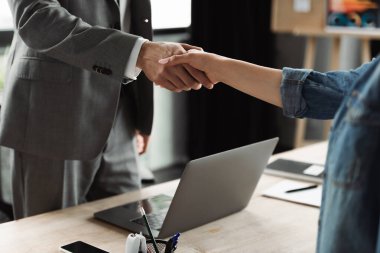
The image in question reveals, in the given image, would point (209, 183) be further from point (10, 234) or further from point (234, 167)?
point (10, 234)

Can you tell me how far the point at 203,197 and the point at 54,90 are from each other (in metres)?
0.64

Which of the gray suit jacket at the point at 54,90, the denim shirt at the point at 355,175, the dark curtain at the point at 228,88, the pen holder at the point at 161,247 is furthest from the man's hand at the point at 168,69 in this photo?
the dark curtain at the point at 228,88

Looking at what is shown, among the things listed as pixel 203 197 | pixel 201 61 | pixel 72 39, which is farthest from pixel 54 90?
pixel 203 197

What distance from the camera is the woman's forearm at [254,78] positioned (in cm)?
157

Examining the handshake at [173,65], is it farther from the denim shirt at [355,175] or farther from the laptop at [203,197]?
the denim shirt at [355,175]

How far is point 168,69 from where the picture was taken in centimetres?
188

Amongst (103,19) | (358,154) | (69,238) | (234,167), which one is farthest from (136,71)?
(358,154)

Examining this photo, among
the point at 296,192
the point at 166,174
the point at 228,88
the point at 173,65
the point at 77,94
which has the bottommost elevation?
the point at 166,174

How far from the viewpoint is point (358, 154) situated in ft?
3.10

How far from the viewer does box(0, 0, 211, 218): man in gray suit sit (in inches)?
73.1

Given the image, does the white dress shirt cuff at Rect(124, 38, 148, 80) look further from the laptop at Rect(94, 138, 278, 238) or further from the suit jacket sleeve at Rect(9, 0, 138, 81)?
the laptop at Rect(94, 138, 278, 238)

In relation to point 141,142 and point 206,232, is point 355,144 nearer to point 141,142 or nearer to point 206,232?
point 206,232

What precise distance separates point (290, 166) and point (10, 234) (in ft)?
3.36

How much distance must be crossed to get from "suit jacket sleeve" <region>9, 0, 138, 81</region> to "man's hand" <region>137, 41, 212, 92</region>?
0.06 metres
